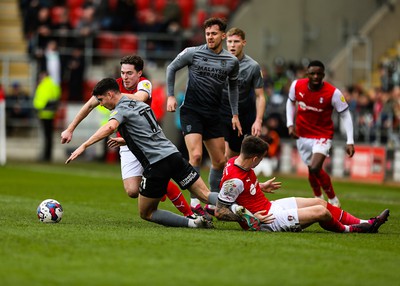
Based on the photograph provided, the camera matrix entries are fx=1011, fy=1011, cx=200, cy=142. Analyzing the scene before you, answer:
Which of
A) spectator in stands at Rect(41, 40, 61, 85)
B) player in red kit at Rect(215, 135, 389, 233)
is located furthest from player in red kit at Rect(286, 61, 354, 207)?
spectator in stands at Rect(41, 40, 61, 85)

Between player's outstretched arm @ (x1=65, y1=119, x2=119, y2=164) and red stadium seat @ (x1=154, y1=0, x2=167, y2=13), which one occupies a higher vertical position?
red stadium seat @ (x1=154, y1=0, x2=167, y2=13)

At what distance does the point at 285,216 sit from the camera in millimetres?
10844

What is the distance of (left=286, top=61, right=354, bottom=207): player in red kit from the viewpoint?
1496 centimetres

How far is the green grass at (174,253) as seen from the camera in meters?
7.76

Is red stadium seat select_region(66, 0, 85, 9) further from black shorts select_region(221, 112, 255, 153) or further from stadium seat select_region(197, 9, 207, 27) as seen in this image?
black shorts select_region(221, 112, 255, 153)

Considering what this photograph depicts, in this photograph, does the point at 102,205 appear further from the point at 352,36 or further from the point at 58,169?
the point at 352,36

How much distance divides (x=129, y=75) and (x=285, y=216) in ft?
8.92

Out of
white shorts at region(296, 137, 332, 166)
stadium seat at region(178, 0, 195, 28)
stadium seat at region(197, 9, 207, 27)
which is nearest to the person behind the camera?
white shorts at region(296, 137, 332, 166)

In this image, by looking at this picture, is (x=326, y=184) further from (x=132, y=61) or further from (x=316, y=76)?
(x=132, y=61)

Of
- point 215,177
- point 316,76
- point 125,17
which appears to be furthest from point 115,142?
point 125,17

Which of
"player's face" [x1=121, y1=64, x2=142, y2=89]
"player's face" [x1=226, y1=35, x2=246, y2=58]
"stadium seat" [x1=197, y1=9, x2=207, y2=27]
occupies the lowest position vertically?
"player's face" [x1=121, y1=64, x2=142, y2=89]

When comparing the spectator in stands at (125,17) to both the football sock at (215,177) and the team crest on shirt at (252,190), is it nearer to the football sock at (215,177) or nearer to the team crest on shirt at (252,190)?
the football sock at (215,177)

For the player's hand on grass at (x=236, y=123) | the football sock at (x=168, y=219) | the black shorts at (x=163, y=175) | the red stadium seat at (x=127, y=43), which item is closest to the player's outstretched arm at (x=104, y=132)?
the black shorts at (x=163, y=175)

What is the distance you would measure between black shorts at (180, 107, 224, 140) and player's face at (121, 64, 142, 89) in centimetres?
102
